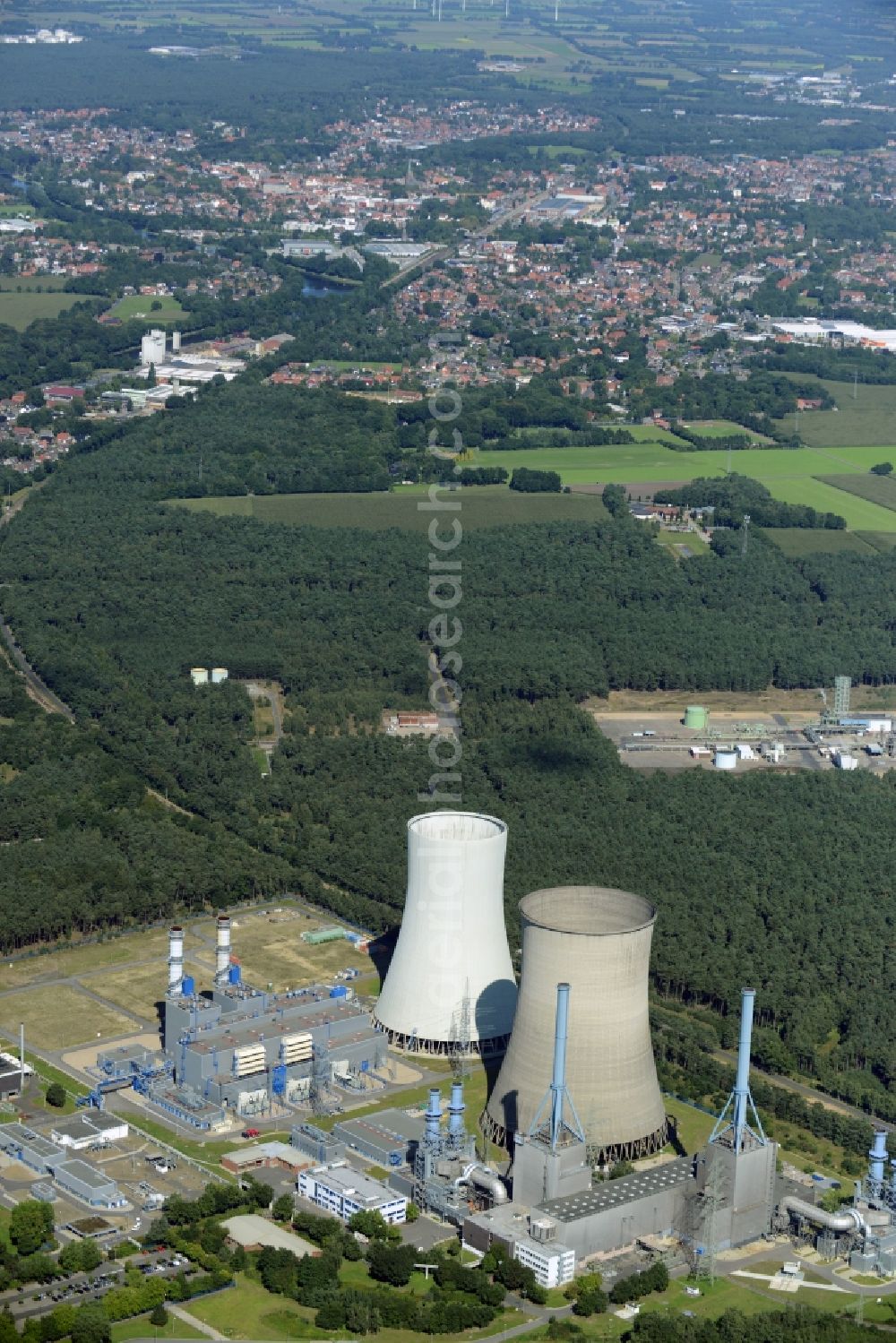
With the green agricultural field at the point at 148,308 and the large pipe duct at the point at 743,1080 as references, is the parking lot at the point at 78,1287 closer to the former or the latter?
the large pipe duct at the point at 743,1080

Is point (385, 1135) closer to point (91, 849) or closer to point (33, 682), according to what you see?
point (91, 849)

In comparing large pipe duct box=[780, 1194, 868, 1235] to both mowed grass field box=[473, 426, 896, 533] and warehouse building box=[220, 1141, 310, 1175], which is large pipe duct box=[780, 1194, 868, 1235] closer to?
warehouse building box=[220, 1141, 310, 1175]

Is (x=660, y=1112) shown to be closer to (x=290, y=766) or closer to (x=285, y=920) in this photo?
(x=285, y=920)

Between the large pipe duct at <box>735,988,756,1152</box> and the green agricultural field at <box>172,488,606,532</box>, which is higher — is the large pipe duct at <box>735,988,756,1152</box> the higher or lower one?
the higher one

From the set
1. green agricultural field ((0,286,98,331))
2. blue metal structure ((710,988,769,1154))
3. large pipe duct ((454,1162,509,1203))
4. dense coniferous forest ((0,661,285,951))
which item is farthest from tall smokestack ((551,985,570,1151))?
green agricultural field ((0,286,98,331))

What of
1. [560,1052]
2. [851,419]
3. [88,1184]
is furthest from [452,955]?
[851,419]

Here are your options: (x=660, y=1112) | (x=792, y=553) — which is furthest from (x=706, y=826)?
(x=792, y=553)

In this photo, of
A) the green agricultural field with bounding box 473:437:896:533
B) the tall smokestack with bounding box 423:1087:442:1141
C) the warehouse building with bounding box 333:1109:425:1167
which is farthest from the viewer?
the green agricultural field with bounding box 473:437:896:533
